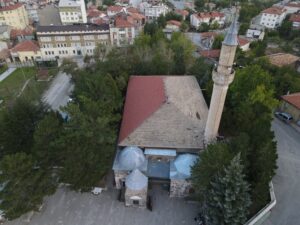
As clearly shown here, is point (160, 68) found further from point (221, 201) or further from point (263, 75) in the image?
point (221, 201)

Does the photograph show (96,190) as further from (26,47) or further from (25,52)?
(26,47)

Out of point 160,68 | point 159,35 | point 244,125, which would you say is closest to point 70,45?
point 159,35

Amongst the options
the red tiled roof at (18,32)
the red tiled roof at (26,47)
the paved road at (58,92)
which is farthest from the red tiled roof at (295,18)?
the red tiled roof at (18,32)

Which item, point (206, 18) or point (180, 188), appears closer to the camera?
point (180, 188)

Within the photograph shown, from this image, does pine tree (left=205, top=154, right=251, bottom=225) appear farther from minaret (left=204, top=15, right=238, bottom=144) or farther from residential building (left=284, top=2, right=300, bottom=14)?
residential building (left=284, top=2, right=300, bottom=14)

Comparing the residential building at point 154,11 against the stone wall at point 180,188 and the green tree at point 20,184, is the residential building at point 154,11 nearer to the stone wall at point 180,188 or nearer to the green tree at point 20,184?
the stone wall at point 180,188

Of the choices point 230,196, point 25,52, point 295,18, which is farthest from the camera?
point 295,18

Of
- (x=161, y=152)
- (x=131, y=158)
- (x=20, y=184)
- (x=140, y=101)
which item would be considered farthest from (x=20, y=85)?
(x=161, y=152)
